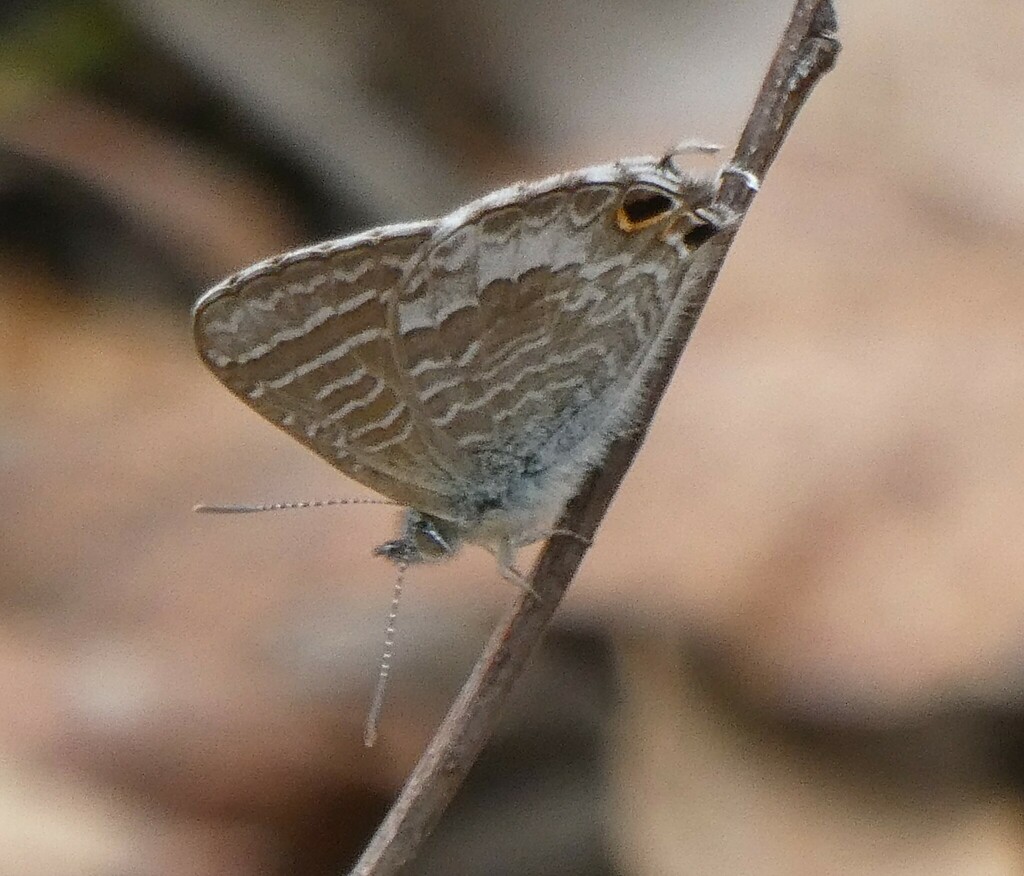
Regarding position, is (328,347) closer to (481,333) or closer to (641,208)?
(481,333)

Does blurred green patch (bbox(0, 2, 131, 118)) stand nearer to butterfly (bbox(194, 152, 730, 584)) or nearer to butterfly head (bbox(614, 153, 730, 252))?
butterfly (bbox(194, 152, 730, 584))

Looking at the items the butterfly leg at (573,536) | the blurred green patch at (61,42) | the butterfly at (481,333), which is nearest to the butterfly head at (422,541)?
the butterfly at (481,333)

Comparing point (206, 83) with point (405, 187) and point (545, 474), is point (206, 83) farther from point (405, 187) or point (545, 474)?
point (545, 474)

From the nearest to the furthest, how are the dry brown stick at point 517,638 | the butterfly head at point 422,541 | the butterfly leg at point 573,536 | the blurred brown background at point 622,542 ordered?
1. the dry brown stick at point 517,638
2. the butterfly leg at point 573,536
3. the butterfly head at point 422,541
4. the blurred brown background at point 622,542

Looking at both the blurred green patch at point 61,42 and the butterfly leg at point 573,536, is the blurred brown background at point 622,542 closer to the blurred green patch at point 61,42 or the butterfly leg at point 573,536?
the blurred green patch at point 61,42

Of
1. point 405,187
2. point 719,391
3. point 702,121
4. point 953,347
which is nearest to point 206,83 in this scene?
point 405,187

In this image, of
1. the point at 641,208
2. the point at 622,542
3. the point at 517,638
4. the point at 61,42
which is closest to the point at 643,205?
the point at 641,208
